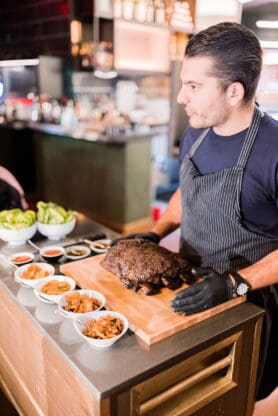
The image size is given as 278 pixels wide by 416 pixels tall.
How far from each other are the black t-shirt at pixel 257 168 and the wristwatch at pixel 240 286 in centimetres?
32

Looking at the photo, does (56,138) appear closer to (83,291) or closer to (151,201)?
(151,201)

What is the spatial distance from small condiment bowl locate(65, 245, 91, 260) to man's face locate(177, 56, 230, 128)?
83cm

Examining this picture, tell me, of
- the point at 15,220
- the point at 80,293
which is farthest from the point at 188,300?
the point at 15,220

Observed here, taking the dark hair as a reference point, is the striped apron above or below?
below

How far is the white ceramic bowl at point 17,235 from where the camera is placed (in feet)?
6.75

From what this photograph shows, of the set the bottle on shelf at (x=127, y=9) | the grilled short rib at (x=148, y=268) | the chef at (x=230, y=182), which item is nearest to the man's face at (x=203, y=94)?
the chef at (x=230, y=182)

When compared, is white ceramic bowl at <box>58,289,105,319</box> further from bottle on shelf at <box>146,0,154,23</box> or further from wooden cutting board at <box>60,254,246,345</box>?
bottle on shelf at <box>146,0,154,23</box>

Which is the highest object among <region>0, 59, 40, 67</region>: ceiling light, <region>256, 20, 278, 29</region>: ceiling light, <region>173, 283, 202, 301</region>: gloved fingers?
<region>256, 20, 278, 29</region>: ceiling light

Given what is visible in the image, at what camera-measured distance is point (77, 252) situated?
2.03 m

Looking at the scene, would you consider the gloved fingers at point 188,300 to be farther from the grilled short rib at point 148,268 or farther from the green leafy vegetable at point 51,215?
the green leafy vegetable at point 51,215

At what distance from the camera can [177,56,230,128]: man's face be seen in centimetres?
170

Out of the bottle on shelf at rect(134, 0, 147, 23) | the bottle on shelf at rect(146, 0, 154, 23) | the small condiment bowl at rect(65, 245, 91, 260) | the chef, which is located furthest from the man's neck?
the bottle on shelf at rect(134, 0, 147, 23)

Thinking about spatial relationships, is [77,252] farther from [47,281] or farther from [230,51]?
[230,51]

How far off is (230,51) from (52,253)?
1.22 metres
